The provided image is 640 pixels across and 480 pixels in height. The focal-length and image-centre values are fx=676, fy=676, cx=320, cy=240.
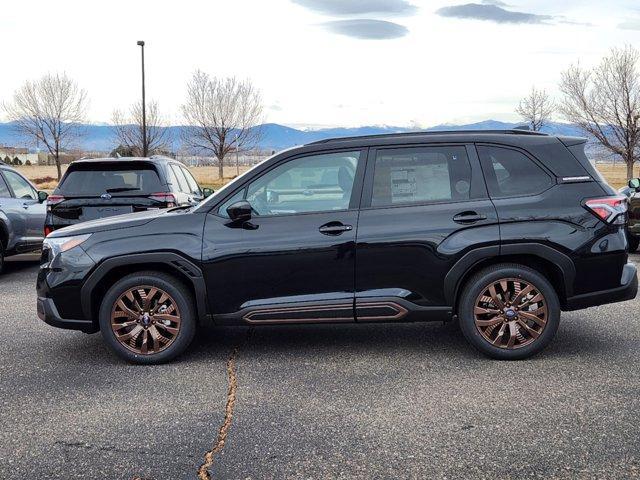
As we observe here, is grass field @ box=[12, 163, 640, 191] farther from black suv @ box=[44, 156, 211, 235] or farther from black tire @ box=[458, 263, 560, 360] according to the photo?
black tire @ box=[458, 263, 560, 360]

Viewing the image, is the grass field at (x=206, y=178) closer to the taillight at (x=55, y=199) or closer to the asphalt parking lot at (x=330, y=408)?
the taillight at (x=55, y=199)

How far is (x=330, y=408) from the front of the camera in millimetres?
4281

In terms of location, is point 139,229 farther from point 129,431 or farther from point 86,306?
point 129,431

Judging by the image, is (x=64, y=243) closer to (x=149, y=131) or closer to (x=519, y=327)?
(x=519, y=327)

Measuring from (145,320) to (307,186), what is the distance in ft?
5.36

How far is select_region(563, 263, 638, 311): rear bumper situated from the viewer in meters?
5.22

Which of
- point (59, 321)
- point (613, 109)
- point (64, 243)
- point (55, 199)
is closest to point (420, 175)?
point (64, 243)

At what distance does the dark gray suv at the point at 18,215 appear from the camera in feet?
33.8

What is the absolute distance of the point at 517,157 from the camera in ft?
17.5

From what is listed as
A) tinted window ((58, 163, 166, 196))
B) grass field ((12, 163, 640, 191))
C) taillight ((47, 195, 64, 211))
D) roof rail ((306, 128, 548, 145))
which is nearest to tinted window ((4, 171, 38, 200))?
taillight ((47, 195, 64, 211))

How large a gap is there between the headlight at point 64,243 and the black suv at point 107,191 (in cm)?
363

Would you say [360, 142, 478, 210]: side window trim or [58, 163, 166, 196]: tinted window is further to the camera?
[58, 163, 166, 196]: tinted window

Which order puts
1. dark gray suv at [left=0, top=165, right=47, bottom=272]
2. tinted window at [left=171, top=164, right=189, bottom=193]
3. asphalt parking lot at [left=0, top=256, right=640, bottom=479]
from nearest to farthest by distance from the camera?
asphalt parking lot at [left=0, top=256, right=640, bottom=479] < tinted window at [left=171, top=164, right=189, bottom=193] < dark gray suv at [left=0, top=165, right=47, bottom=272]

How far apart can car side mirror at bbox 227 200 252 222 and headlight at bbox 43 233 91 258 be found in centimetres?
116
